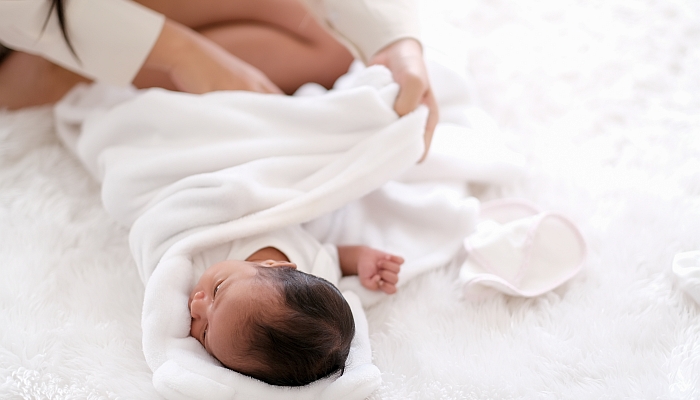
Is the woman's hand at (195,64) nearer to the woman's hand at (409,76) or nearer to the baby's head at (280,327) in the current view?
the woman's hand at (409,76)

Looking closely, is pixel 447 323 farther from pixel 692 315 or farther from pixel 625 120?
pixel 625 120

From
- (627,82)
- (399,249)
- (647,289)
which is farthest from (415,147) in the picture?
(627,82)

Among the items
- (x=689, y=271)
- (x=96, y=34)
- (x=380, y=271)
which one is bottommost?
(x=380, y=271)

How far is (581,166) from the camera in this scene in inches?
46.6

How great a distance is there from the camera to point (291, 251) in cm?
98

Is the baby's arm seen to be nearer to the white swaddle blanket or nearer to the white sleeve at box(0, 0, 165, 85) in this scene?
the white swaddle blanket

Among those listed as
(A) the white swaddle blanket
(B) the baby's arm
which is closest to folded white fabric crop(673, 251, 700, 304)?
(A) the white swaddle blanket

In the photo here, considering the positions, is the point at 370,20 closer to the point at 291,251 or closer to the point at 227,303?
the point at 291,251

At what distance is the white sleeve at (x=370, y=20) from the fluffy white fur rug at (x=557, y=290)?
290 mm

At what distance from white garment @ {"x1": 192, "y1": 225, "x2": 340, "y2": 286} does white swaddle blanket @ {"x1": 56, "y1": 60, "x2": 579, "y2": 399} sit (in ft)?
0.08

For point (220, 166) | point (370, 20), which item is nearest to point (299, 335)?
point (220, 166)

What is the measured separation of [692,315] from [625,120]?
49 cm

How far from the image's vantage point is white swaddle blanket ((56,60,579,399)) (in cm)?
93

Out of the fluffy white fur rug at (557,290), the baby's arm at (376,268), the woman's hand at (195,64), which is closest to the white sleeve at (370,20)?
the woman's hand at (195,64)
